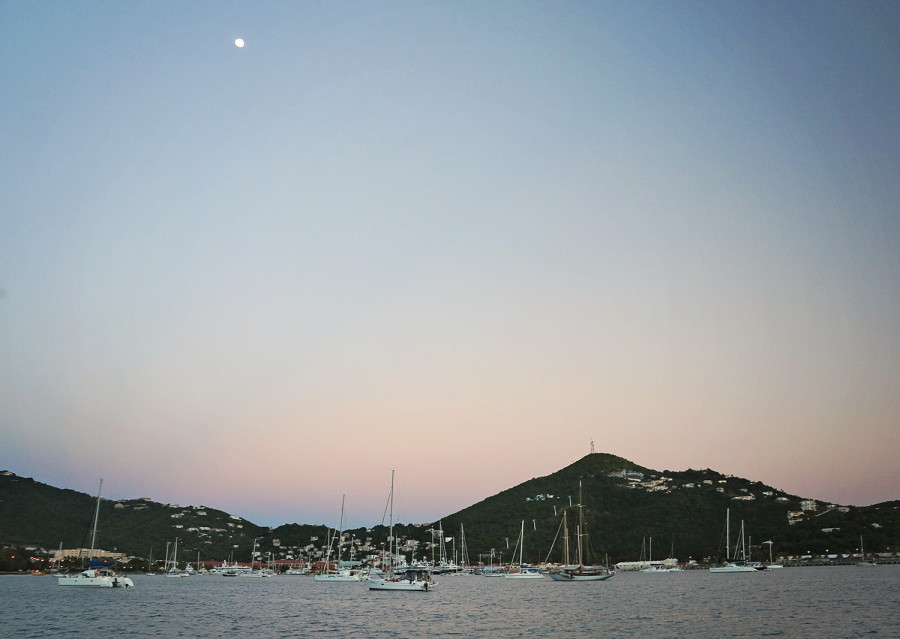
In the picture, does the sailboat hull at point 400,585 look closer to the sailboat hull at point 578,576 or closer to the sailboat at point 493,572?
the sailboat hull at point 578,576

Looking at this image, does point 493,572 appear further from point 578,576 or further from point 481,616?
point 481,616

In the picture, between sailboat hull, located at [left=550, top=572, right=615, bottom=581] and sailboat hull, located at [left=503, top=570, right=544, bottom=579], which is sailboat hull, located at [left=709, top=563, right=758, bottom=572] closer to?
sailboat hull, located at [left=503, top=570, right=544, bottom=579]

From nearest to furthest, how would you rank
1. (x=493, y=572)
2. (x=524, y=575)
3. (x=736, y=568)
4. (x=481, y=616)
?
1. (x=481, y=616)
2. (x=524, y=575)
3. (x=736, y=568)
4. (x=493, y=572)

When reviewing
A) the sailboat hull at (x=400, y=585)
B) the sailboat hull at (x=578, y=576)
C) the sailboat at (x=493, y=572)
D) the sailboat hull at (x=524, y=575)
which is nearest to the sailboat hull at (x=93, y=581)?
the sailboat hull at (x=400, y=585)

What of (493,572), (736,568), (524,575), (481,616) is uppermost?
(481,616)

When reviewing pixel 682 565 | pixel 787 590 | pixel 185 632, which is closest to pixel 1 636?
pixel 185 632

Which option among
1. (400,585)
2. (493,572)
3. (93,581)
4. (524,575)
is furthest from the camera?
(493,572)

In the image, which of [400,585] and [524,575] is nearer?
[400,585]

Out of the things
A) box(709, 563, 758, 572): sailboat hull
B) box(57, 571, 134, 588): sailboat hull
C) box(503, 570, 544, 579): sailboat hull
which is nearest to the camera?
box(57, 571, 134, 588): sailboat hull

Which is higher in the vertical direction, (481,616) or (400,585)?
(481,616)

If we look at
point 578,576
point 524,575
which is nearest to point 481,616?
point 578,576

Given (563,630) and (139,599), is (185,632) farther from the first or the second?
(139,599)

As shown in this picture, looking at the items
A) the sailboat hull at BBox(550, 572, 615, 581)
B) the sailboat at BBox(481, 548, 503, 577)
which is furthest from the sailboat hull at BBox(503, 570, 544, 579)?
the sailboat hull at BBox(550, 572, 615, 581)

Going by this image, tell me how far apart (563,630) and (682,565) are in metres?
166
